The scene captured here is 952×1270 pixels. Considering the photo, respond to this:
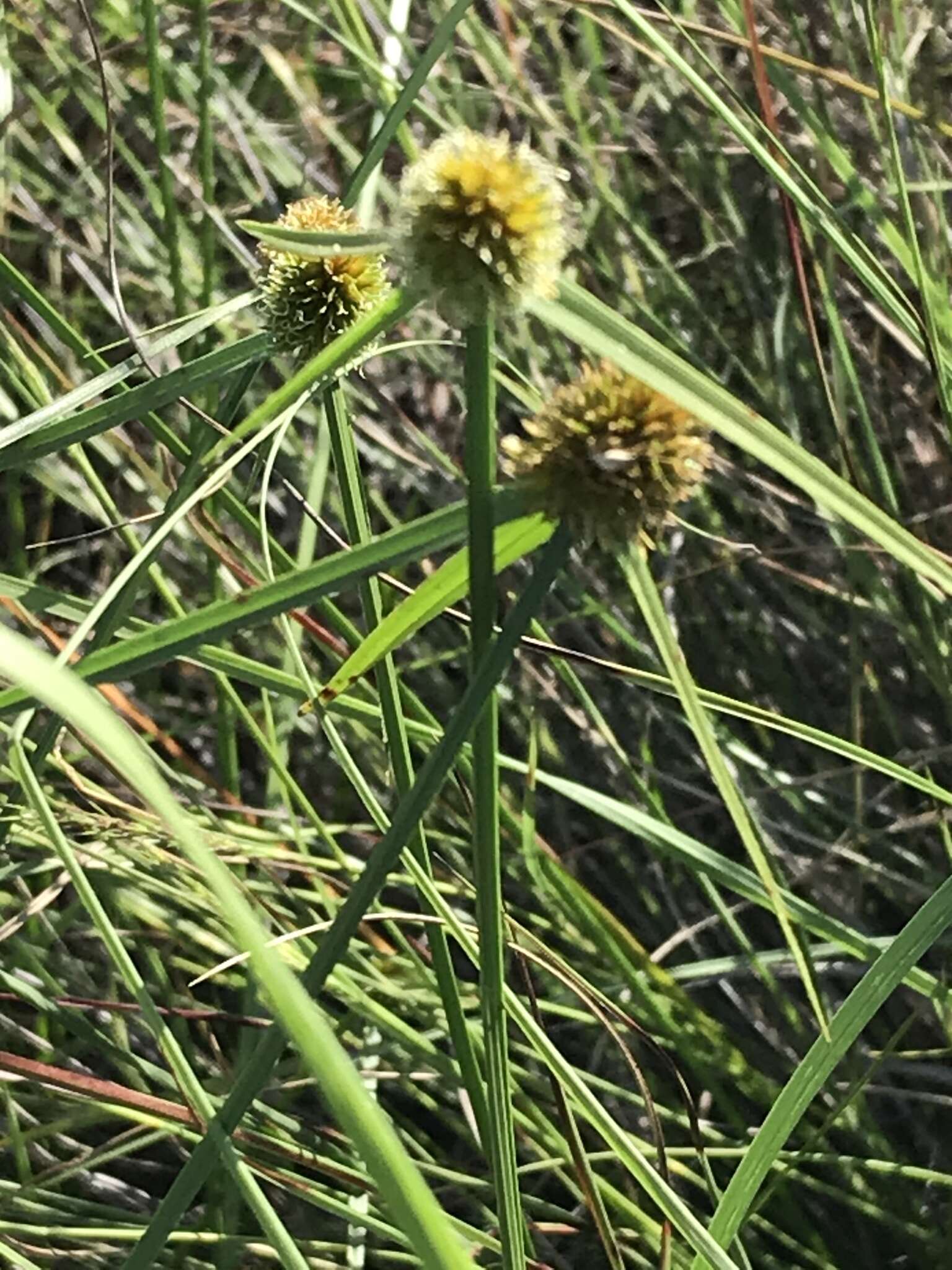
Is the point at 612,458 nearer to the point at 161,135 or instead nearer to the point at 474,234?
the point at 474,234

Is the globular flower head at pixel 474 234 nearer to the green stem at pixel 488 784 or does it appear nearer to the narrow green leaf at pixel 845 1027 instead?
the green stem at pixel 488 784

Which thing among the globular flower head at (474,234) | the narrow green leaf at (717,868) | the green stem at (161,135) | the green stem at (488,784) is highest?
the green stem at (161,135)

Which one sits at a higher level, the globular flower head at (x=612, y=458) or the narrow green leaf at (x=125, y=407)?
the narrow green leaf at (x=125, y=407)

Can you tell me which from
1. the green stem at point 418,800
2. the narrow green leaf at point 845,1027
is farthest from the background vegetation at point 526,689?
the green stem at point 418,800

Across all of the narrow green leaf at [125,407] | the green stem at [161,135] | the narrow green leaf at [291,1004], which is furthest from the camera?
the green stem at [161,135]

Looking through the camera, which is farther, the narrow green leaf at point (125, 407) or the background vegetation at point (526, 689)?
the background vegetation at point (526, 689)

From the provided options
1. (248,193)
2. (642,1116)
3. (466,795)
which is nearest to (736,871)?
(466,795)

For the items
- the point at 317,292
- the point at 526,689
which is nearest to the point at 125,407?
the point at 317,292
